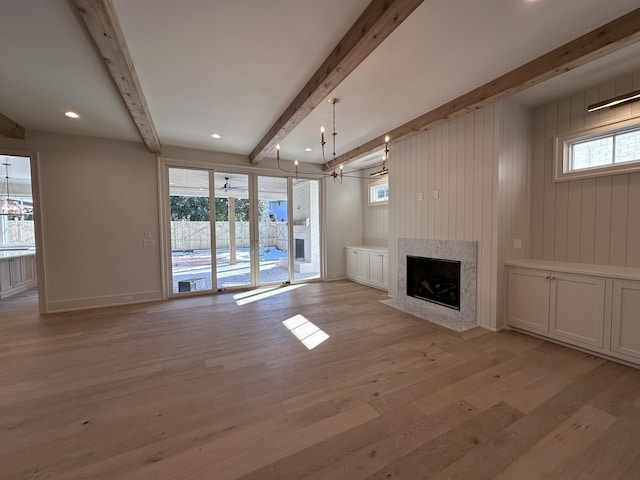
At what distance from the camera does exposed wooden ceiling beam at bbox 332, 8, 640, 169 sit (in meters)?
1.99

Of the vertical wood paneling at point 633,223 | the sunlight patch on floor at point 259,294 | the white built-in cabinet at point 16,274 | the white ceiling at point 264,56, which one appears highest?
the white ceiling at point 264,56

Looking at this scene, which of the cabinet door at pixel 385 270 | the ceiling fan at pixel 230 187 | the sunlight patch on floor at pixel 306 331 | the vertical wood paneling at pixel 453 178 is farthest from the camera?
the ceiling fan at pixel 230 187

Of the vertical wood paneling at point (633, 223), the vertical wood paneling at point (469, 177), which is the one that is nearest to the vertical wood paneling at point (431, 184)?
the vertical wood paneling at point (469, 177)

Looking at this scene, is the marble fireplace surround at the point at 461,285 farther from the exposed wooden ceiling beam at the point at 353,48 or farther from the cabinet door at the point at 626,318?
the exposed wooden ceiling beam at the point at 353,48

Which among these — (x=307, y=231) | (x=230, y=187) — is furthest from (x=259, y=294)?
(x=230, y=187)

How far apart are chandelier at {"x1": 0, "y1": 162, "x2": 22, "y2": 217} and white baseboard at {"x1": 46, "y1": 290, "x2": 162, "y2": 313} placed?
14.3ft

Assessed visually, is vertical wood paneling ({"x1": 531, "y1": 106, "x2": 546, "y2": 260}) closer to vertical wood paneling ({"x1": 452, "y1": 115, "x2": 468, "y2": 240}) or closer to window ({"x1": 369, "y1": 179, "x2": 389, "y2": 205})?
vertical wood paneling ({"x1": 452, "y1": 115, "x2": 468, "y2": 240})

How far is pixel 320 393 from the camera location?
2.10 m

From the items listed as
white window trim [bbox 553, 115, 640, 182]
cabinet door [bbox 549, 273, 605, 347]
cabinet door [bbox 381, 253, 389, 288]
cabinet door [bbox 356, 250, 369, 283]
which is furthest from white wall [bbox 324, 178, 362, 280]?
cabinet door [bbox 549, 273, 605, 347]

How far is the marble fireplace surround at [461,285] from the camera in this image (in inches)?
138

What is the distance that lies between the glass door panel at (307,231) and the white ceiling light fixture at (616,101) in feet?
15.5

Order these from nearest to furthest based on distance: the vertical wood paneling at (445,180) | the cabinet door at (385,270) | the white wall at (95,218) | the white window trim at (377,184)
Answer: the vertical wood paneling at (445,180) → the white wall at (95,218) → the cabinet door at (385,270) → the white window trim at (377,184)

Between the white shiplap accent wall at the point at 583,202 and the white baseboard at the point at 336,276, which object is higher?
the white shiplap accent wall at the point at 583,202

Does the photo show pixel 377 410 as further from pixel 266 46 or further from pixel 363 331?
pixel 266 46
